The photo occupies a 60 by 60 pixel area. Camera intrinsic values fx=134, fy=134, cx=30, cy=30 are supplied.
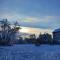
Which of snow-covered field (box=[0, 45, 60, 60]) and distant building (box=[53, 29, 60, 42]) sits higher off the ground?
distant building (box=[53, 29, 60, 42])

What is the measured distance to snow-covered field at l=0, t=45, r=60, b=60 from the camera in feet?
5.68

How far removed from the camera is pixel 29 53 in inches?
75.7

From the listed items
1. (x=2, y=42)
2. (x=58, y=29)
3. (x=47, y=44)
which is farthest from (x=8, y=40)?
(x=58, y=29)

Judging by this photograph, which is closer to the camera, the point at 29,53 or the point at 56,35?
the point at 56,35

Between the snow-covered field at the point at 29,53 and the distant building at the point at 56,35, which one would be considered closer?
the distant building at the point at 56,35

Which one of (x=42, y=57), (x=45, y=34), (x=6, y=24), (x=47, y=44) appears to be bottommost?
(x=42, y=57)

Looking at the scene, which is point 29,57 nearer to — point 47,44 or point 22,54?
point 22,54

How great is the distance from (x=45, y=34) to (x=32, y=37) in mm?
168

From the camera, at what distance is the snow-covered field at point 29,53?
173 cm

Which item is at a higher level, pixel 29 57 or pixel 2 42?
pixel 2 42

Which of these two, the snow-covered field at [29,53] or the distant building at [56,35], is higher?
the distant building at [56,35]

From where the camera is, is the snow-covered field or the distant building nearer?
the distant building

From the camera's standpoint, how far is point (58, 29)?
164 centimetres

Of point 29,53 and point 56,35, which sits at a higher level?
point 56,35
